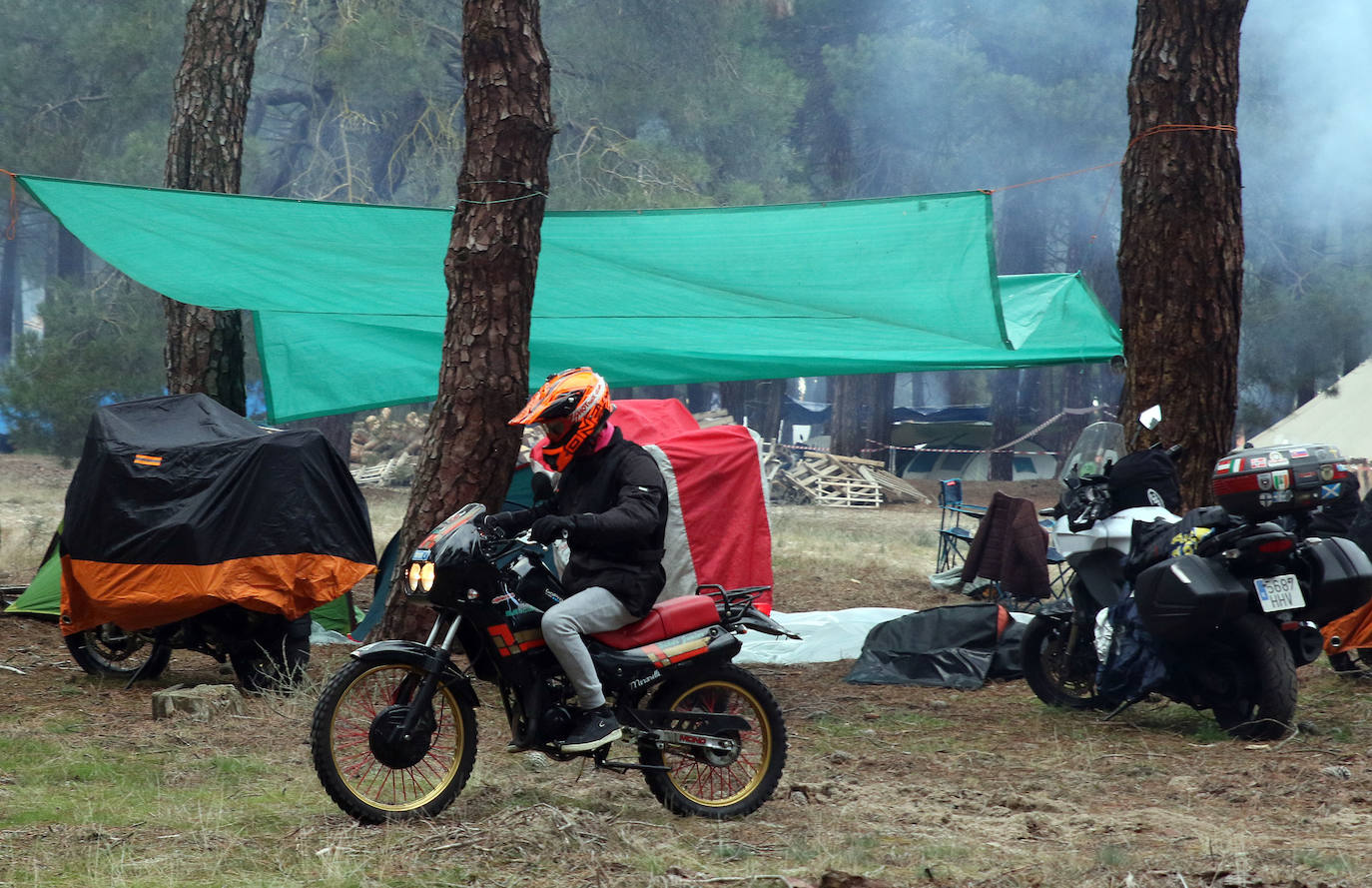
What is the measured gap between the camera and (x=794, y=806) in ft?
15.9

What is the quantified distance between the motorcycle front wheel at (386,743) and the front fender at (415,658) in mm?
20

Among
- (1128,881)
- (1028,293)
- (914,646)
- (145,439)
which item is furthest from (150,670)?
(1028,293)

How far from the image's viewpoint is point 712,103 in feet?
81.5

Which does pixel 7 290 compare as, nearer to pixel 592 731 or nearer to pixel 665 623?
pixel 665 623

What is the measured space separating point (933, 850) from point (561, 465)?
1729 mm

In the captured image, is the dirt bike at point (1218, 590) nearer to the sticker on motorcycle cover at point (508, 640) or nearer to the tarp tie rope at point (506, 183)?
the sticker on motorcycle cover at point (508, 640)

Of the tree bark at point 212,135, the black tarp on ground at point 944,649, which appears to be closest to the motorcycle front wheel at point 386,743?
the black tarp on ground at point 944,649

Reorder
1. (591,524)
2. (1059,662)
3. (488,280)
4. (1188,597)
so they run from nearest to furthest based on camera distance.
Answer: (591,524) → (1188,597) → (1059,662) → (488,280)

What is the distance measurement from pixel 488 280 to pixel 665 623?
3.15 m

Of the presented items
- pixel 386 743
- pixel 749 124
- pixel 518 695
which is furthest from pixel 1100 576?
pixel 749 124

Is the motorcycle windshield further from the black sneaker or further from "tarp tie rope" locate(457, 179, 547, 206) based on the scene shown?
the black sneaker

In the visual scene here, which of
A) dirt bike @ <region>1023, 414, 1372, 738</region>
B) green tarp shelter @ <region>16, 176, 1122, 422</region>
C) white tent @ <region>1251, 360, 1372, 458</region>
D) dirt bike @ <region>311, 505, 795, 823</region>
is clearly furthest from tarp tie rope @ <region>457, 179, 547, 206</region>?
white tent @ <region>1251, 360, 1372, 458</region>

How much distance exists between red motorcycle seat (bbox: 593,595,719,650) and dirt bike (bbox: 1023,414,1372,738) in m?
2.14

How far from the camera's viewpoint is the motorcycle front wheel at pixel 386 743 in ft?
13.8
